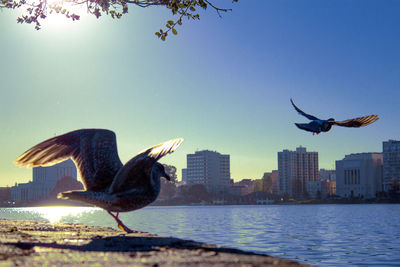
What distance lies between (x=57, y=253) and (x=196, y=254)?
1.79m

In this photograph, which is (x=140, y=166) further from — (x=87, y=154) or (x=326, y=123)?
(x=326, y=123)

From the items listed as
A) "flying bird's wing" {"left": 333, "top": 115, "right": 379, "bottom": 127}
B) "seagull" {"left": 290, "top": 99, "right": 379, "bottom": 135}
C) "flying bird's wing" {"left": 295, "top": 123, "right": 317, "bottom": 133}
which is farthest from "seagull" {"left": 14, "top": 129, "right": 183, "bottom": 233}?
"flying bird's wing" {"left": 333, "top": 115, "right": 379, "bottom": 127}

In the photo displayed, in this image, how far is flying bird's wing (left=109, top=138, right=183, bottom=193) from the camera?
8.02m

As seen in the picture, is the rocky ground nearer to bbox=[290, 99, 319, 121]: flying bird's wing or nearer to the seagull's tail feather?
the seagull's tail feather

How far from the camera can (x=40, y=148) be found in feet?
34.6

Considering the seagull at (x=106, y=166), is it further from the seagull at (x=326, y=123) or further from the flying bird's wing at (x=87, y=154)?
the seagull at (x=326, y=123)

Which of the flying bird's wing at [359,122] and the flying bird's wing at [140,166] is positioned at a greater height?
the flying bird's wing at [359,122]

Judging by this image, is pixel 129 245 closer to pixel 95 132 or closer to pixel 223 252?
pixel 223 252

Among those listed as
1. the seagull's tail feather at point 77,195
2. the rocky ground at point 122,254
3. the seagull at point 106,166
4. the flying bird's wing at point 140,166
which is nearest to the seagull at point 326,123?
the seagull at point 106,166

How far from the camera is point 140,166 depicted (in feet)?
28.1

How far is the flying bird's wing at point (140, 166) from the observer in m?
8.02

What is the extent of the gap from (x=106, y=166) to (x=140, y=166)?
4.13 feet

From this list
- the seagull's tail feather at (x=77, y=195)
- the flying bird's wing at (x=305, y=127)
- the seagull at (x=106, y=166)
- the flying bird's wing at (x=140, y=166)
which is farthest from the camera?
the flying bird's wing at (x=305, y=127)

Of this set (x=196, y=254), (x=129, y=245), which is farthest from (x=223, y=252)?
(x=129, y=245)
